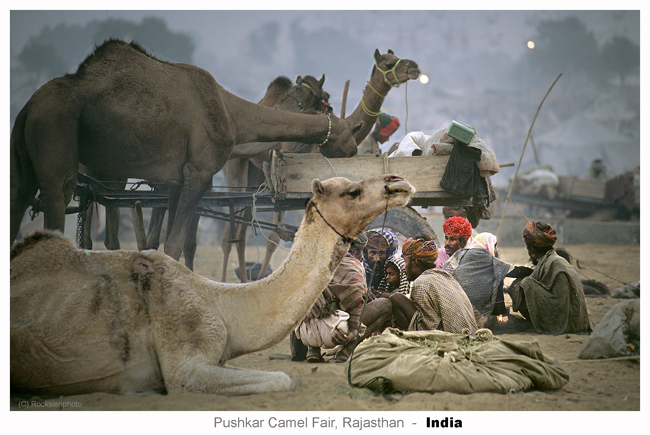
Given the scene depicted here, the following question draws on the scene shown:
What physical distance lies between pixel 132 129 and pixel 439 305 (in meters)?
3.17

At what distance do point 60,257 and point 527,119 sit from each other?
30.9m

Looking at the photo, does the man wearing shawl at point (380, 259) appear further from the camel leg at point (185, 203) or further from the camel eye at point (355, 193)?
the camel eye at point (355, 193)

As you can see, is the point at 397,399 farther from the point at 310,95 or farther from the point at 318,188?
the point at 310,95

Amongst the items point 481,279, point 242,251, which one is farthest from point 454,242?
point 242,251

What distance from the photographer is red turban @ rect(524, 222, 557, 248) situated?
5758 mm

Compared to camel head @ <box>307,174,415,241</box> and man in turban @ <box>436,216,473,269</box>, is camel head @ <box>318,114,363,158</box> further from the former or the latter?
camel head @ <box>307,174,415,241</box>

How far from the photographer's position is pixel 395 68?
782cm

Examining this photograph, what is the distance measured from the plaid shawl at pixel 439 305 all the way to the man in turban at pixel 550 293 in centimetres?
128

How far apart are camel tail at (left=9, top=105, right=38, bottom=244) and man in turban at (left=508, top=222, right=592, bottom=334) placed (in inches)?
177

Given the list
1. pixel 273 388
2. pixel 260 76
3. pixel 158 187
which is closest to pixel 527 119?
pixel 260 76

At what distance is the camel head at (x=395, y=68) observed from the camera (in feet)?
25.4

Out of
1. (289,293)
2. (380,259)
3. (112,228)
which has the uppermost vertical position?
(112,228)

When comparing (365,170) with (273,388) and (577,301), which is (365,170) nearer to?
(577,301)

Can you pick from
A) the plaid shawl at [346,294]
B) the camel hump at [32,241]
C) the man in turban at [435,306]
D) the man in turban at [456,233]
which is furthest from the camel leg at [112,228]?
the man in turban at [456,233]
